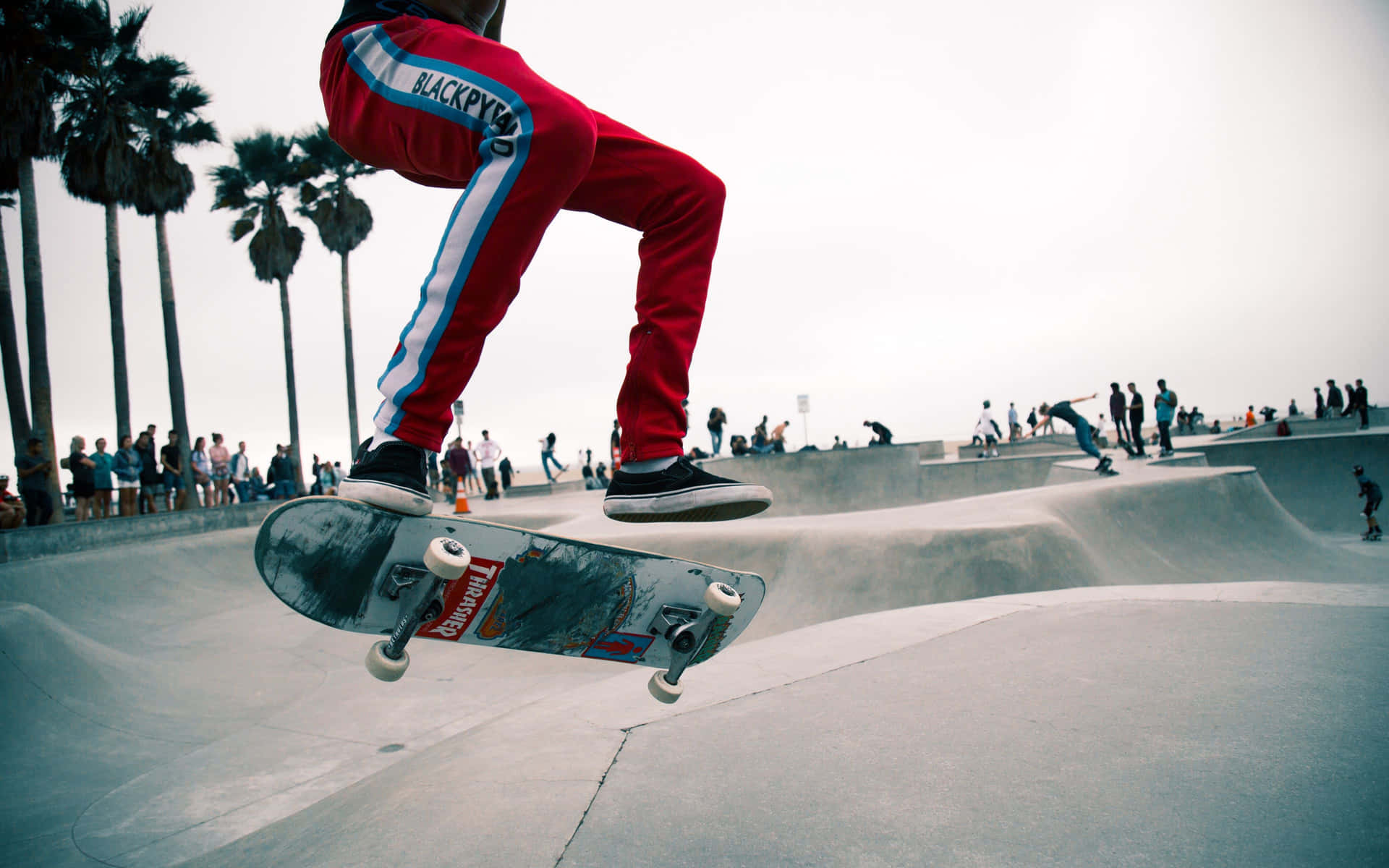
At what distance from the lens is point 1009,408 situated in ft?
84.9

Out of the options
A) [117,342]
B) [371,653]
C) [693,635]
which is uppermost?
[117,342]

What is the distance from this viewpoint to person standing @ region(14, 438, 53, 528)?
10188 millimetres

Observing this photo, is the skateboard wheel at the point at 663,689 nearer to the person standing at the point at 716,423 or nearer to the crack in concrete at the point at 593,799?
the crack in concrete at the point at 593,799

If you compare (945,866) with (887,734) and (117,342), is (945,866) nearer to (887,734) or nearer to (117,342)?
(887,734)

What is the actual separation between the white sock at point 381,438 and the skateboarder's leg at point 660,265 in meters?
0.54

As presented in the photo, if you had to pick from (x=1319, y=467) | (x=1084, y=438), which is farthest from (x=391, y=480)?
(x=1319, y=467)

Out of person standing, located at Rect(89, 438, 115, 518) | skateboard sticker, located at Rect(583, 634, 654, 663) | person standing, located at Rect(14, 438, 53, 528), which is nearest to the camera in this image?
skateboard sticker, located at Rect(583, 634, 654, 663)

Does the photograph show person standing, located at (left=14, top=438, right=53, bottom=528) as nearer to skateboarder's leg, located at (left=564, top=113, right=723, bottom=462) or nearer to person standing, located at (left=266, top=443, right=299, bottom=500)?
person standing, located at (left=266, top=443, right=299, bottom=500)

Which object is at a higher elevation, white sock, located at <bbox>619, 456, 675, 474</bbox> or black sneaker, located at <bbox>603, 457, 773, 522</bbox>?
white sock, located at <bbox>619, 456, 675, 474</bbox>

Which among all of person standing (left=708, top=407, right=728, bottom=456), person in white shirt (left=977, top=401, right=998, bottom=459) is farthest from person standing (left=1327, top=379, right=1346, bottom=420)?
person standing (left=708, top=407, right=728, bottom=456)

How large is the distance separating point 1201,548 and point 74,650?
36.9 feet

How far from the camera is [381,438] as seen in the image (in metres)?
1.51

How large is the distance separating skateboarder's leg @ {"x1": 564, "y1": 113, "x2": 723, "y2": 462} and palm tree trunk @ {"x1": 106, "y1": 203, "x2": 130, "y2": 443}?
1773cm

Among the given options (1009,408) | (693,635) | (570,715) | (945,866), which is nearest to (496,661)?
(570,715)
